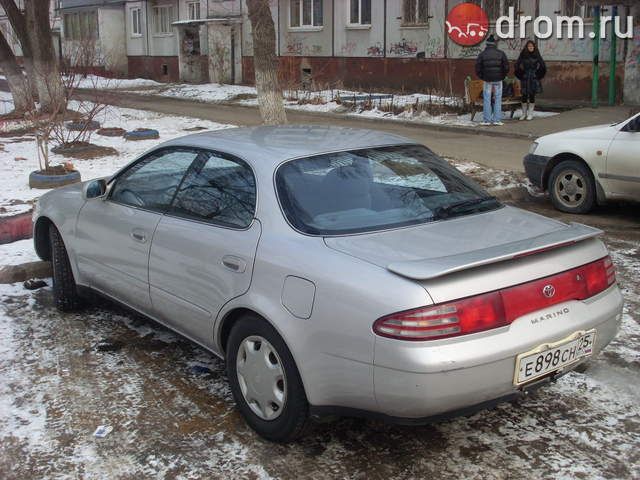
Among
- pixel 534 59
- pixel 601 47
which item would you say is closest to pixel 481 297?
pixel 534 59

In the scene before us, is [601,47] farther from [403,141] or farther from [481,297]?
[481,297]

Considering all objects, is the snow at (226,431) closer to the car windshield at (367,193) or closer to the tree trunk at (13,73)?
the car windshield at (367,193)

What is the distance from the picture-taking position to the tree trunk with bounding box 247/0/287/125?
38.9ft

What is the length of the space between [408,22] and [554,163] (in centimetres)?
1647

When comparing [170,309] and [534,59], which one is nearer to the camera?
[170,309]

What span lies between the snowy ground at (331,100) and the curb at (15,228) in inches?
459

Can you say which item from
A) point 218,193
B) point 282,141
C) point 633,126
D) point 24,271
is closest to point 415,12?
point 633,126

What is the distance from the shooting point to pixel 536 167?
888 cm

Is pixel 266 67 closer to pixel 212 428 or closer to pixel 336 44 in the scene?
pixel 212 428

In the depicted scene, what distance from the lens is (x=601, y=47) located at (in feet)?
62.0

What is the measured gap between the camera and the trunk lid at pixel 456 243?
10.4 feet

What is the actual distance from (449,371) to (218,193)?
5.73 ft

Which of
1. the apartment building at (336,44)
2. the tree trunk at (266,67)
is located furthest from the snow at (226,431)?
the apartment building at (336,44)

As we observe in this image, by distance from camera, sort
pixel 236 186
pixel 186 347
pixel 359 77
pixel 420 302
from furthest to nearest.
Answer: pixel 359 77 → pixel 186 347 → pixel 236 186 → pixel 420 302
